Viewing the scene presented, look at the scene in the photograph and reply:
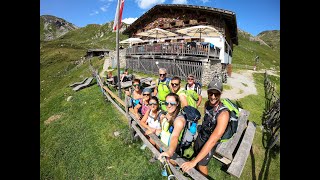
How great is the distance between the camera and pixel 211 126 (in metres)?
3.48

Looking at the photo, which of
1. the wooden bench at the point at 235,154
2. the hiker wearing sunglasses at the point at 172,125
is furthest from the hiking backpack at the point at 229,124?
the wooden bench at the point at 235,154

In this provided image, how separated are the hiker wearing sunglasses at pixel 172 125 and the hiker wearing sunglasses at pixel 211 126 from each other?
39 centimetres

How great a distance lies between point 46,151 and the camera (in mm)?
8609

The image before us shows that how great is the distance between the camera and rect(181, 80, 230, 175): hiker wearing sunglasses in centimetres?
303

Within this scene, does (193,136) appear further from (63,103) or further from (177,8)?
(177,8)

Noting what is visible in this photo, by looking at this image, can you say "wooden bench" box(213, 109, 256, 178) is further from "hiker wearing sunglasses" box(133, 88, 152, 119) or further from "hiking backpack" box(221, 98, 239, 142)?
"hiker wearing sunglasses" box(133, 88, 152, 119)

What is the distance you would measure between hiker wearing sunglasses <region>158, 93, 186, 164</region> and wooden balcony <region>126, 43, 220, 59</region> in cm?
1083

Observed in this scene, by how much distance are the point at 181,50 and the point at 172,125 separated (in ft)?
44.2

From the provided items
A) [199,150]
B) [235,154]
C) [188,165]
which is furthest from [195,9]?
[188,165]

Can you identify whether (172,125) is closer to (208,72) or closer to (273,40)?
(208,72)

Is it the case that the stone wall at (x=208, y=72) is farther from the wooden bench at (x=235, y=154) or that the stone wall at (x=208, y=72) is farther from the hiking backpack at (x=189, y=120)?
the hiking backpack at (x=189, y=120)
